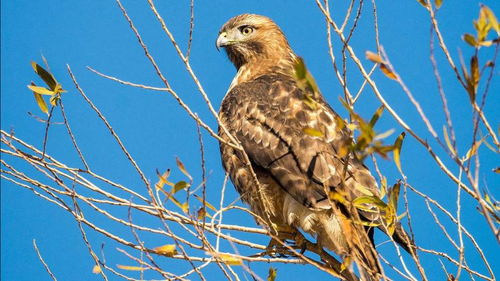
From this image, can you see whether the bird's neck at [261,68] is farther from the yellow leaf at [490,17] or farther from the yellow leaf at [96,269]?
the yellow leaf at [490,17]

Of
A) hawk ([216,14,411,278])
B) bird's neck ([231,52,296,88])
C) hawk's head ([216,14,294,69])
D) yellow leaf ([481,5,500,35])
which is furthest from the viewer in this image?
hawk's head ([216,14,294,69])

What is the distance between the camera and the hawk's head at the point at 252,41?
6.56 metres

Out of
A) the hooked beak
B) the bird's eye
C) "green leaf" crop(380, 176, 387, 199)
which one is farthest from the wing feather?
the bird's eye

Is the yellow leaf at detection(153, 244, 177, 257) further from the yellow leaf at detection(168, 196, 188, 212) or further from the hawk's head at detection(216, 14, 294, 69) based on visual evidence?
the hawk's head at detection(216, 14, 294, 69)

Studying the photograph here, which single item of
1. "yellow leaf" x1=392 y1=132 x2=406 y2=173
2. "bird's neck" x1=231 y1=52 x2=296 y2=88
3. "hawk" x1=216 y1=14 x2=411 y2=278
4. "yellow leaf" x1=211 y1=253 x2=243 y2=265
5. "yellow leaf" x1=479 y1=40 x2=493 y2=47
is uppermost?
"bird's neck" x1=231 y1=52 x2=296 y2=88

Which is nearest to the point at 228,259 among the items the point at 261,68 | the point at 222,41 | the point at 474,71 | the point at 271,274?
the point at 271,274

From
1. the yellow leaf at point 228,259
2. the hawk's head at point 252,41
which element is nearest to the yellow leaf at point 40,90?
the yellow leaf at point 228,259

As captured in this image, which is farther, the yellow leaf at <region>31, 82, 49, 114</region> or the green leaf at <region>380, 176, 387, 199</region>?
the yellow leaf at <region>31, 82, 49, 114</region>

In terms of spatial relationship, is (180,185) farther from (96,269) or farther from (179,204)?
(96,269)

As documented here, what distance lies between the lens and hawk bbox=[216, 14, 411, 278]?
4383 mm

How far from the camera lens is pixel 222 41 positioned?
663 cm

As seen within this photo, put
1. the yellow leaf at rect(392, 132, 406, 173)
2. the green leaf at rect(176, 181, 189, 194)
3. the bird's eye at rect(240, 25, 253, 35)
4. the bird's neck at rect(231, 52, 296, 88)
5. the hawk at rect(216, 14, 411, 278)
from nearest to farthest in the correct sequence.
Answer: the yellow leaf at rect(392, 132, 406, 173) → the green leaf at rect(176, 181, 189, 194) → the hawk at rect(216, 14, 411, 278) → the bird's neck at rect(231, 52, 296, 88) → the bird's eye at rect(240, 25, 253, 35)

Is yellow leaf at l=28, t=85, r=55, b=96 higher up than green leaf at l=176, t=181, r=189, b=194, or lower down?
higher up

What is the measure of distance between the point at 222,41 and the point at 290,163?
2294mm
